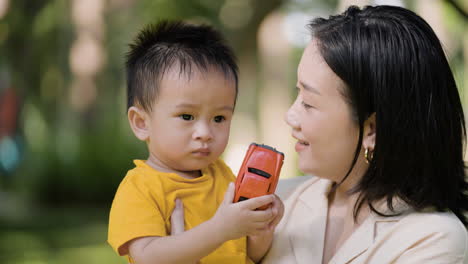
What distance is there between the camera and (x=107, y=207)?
11789mm

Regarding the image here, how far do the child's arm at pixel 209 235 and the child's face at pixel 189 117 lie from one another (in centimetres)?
33

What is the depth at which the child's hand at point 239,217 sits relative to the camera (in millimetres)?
1945

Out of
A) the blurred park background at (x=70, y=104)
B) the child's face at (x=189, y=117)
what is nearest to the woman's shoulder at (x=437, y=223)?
the child's face at (x=189, y=117)

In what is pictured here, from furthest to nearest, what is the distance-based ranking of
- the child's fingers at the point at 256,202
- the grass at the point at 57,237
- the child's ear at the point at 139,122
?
the grass at the point at 57,237 → the child's ear at the point at 139,122 → the child's fingers at the point at 256,202

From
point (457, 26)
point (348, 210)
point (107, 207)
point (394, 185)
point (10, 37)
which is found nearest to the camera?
point (394, 185)

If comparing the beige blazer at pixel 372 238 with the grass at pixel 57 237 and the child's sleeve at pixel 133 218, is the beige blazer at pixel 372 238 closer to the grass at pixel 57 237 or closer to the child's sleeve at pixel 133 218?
the child's sleeve at pixel 133 218

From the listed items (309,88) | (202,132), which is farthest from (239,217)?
(309,88)

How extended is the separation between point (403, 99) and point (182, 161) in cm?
85

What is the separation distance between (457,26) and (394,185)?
22.2 feet

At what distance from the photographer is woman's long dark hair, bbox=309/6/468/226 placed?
2090 millimetres

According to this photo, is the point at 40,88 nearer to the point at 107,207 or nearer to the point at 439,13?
the point at 107,207

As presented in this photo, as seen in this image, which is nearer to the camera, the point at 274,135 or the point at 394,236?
the point at 394,236

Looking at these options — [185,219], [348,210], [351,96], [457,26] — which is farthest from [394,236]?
[457,26]

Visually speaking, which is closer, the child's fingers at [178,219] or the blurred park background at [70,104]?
the child's fingers at [178,219]
